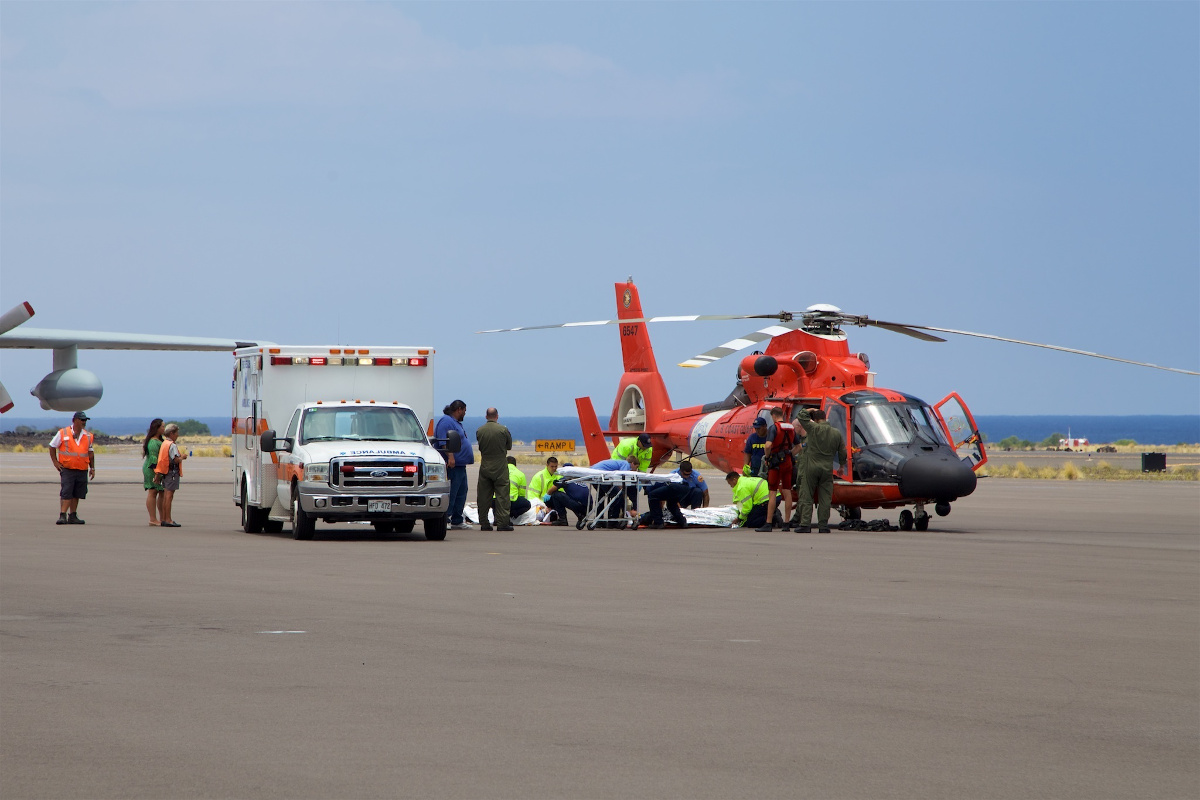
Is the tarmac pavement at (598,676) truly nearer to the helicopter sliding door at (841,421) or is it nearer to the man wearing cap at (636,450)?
the helicopter sliding door at (841,421)

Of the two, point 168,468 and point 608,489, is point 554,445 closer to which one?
point 608,489

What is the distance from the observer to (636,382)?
92.5ft

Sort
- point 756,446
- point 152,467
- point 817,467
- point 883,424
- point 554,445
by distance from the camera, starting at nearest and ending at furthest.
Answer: point 817,467
point 883,424
point 152,467
point 756,446
point 554,445

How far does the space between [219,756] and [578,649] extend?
3.42 metres

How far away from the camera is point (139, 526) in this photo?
21531 millimetres

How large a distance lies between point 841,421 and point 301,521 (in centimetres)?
843

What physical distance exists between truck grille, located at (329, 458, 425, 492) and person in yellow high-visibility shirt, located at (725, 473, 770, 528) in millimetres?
5438

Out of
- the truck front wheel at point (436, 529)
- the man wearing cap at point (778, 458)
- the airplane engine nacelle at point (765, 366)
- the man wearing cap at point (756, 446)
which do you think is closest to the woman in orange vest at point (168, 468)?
the truck front wheel at point (436, 529)

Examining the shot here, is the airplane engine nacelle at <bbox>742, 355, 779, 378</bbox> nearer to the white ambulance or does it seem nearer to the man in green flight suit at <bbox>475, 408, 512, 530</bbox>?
the man in green flight suit at <bbox>475, 408, 512, 530</bbox>

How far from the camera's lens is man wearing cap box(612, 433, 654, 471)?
2502 centimetres

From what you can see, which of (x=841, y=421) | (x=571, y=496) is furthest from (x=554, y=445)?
(x=841, y=421)

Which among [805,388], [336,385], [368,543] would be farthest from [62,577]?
[805,388]

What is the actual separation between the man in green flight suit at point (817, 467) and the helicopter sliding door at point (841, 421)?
53cm

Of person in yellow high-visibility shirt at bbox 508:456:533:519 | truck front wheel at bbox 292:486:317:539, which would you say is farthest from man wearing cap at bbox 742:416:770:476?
truck front wheel at bbox 292:486:317:539
